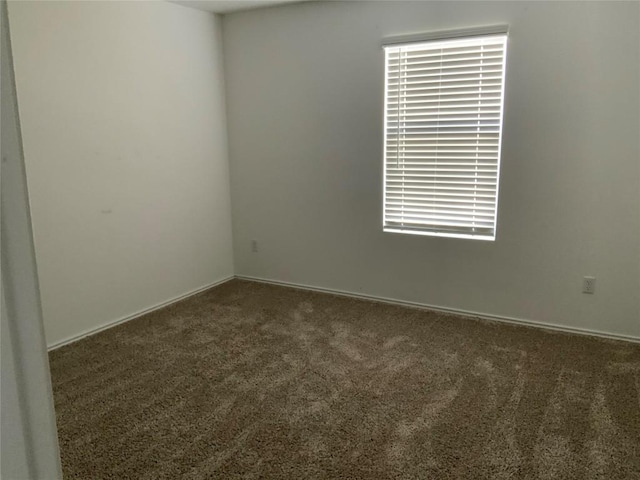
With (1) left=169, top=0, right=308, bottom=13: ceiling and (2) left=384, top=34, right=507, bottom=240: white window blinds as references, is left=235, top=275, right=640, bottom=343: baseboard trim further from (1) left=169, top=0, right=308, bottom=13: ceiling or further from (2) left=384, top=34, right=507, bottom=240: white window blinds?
(1) left=169, top=0, right=308, bottom=13: ceiling

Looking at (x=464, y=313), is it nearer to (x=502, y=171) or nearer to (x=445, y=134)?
(x=502, y=171)

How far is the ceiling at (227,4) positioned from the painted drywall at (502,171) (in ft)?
0.41

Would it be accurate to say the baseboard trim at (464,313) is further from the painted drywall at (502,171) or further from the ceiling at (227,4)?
the ceiling at (227,4)

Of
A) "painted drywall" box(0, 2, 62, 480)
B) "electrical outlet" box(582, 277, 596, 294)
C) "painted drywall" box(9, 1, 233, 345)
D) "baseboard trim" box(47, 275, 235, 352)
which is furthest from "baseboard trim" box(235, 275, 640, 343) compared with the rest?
"painted drywall" box(0, 2, 62, 480)

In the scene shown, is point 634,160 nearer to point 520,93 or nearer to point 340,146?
point 520,93

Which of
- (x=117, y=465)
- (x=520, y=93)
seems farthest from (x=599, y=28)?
(x=117, y=465)

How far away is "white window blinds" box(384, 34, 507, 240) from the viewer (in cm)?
332

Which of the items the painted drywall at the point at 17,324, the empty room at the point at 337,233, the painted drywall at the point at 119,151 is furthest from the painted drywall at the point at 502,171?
the painted drywall at the point at 17,324

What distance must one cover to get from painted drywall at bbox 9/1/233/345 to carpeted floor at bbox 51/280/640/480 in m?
0.42

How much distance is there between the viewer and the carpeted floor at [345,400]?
2.02 meters

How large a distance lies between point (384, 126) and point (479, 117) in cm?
73

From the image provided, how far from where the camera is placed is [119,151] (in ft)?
11.4

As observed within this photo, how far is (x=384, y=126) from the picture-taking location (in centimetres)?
372

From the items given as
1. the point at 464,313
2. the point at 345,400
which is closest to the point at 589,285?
the point at 464,313
